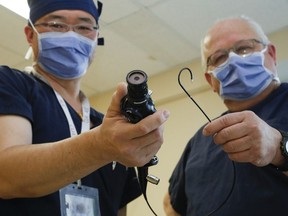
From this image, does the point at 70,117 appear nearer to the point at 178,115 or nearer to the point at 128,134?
the point at 128,134

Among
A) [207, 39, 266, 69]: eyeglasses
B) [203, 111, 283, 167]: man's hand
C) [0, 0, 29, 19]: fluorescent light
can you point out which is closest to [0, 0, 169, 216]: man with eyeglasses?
[203, 111, 283, 167]: man's hand

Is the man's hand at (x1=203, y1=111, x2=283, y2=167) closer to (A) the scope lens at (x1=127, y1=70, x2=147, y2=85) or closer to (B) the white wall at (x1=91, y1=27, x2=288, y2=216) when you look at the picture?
(A) the scope lens at (x1=127, y1=70, x2=147, y2=85)

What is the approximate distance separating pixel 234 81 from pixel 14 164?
102 cm

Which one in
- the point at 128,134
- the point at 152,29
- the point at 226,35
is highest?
the point at 152,29

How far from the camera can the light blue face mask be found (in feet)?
4.36

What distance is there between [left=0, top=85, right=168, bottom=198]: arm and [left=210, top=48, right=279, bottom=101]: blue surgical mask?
0.91 meters

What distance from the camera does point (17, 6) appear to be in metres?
2.51

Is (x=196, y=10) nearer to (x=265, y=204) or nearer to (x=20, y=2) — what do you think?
(x=20, y=2)

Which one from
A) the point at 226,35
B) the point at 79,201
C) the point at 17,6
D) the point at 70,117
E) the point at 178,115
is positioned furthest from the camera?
the point at 178,115

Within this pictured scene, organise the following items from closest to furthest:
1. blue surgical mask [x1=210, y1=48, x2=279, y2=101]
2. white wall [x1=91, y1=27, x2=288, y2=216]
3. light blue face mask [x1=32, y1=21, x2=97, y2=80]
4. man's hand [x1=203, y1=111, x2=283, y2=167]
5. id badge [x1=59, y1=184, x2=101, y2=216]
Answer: man's hand [x1=203, y1=111, x2=283, y2=167] → id badge [x1=59, y1=184, x2=101, y2=216] → light blue face mask [x1=32, y1=21, x2=97, y2=80] → blue surgical mask [x1=210, y1=48, x2=279, y2=101] → white wall [x1=91, y1=27, x2=288, y2=216]

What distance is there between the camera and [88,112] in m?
1.26

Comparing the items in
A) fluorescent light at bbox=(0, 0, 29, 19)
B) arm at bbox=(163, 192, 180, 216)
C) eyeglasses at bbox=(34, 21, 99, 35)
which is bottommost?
arm at bbox=(163, 192, 180, 216)

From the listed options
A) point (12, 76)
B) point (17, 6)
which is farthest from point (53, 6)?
point (17, 6)

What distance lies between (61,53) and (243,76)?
2.43 feet
